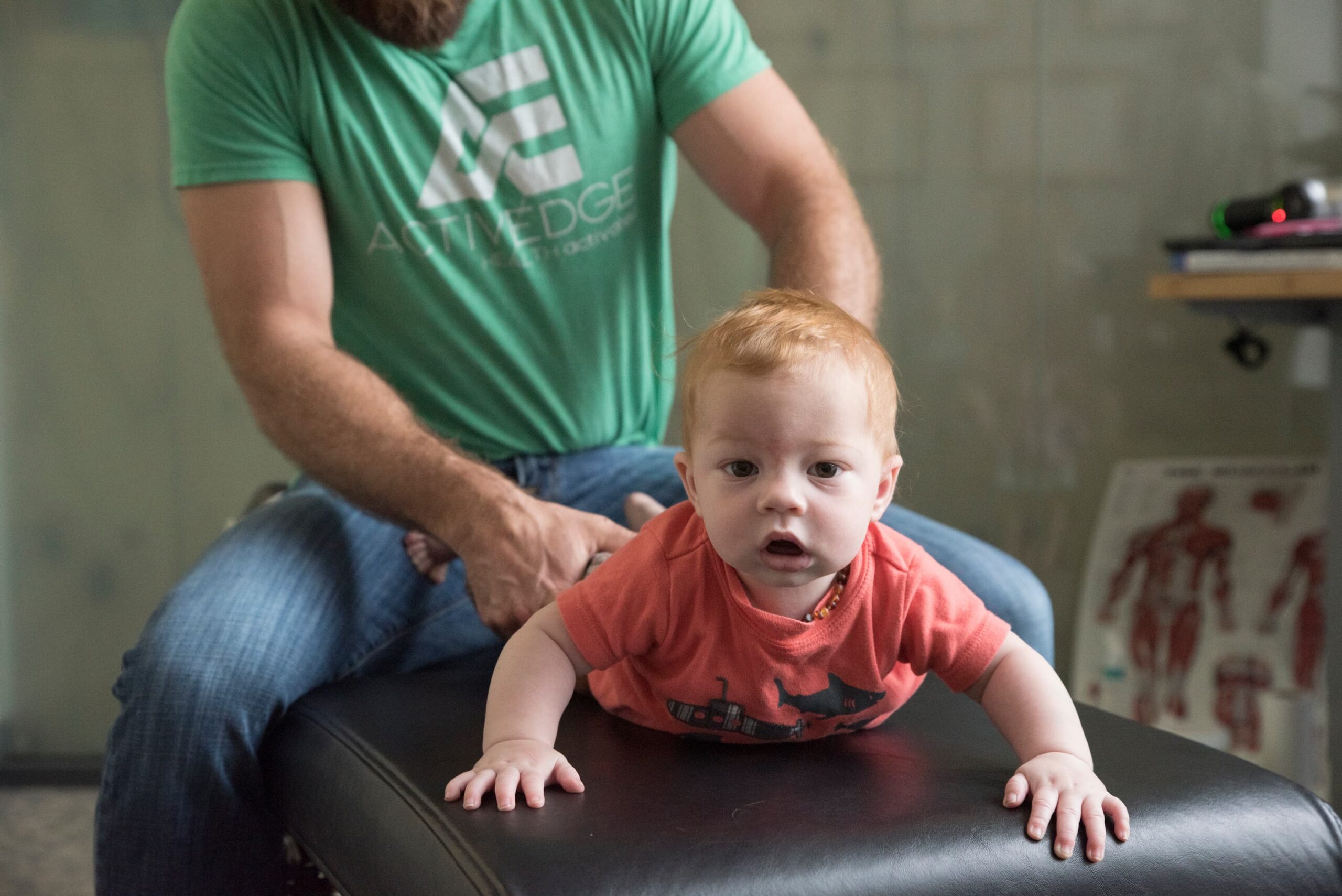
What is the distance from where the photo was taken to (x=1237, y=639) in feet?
5.78

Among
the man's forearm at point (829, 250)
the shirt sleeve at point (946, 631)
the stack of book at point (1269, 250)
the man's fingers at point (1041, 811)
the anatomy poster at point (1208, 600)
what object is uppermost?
the man's forearm at point (829, 250)

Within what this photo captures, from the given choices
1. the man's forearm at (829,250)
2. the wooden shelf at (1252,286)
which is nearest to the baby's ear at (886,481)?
the man's forearm at (829,250)

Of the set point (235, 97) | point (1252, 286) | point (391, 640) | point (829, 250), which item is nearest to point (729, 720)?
point (391, 640)

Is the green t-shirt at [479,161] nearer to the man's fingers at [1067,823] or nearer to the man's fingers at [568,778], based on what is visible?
the man's fingers at [568,778]

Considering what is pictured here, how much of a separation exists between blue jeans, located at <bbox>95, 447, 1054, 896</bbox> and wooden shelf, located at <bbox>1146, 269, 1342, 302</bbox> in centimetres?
60

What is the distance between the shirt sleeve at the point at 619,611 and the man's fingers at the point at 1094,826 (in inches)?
10.4

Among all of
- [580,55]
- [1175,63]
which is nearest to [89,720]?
[580,55]

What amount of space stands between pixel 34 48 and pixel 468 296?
1.02 meters

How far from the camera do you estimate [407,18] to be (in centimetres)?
113

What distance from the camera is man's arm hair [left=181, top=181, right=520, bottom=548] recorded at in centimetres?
98

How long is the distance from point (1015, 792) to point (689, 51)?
80 cm

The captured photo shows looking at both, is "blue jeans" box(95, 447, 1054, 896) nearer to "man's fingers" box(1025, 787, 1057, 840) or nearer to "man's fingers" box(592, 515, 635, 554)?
"man's fingers" box(592, 515, 635, 554)

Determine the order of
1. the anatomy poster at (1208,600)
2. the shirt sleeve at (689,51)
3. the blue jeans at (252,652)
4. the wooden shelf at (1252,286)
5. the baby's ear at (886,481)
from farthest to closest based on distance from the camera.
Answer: the anatomy poster at (1208,600)
the wooden shelf at (1252,286)
the shirt sleeve at (689,51)
the blue jeans at (252,652)
the baby's ear at (886,481)

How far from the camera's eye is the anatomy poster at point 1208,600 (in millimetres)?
1736
